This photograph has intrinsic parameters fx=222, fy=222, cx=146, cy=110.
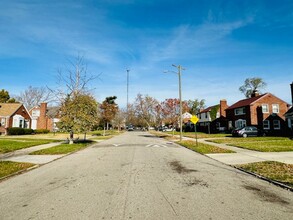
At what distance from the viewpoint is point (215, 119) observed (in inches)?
2074

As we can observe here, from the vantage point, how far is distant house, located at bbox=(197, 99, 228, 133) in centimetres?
4900

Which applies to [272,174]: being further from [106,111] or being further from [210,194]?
[106,111]

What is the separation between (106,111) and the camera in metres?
45.2

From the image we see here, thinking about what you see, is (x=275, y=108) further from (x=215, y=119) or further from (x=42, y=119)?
(x=42, y=119)

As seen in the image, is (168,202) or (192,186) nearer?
(168,202)

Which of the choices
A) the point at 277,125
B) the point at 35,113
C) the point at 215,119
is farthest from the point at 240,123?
the point at 35,113

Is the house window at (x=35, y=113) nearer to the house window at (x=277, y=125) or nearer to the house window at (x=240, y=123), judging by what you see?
the house window at (x=240, y=123)

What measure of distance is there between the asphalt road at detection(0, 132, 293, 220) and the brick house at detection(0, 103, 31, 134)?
122 ft

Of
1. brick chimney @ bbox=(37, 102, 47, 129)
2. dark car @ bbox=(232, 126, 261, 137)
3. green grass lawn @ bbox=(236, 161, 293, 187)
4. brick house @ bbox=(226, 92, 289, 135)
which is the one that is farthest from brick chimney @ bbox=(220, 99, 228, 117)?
green grass lawn @ bbox=(236, 161, 293, 187)

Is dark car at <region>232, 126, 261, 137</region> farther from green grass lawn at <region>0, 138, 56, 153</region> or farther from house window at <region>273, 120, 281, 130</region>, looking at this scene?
green grass lawn at <region>0, 138, 56, 153</region>

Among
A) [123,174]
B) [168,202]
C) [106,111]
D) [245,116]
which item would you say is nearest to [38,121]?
[106,111]

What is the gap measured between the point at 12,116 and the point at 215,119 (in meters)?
42.8

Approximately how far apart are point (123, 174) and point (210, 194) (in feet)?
11.3

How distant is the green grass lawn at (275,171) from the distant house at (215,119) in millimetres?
39652
